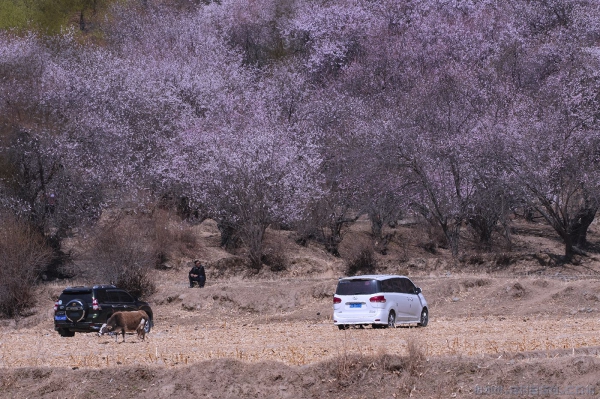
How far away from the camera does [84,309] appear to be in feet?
76.5

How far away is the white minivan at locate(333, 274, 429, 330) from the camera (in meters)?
22.5

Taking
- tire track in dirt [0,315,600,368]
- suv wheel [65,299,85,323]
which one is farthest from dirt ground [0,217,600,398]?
suv wheel [65,299,85,323]

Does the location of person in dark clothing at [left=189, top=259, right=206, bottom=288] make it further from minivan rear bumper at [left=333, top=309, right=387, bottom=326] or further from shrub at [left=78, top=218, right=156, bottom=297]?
minivan rear bumper at [left=333, top=309, right=387, bottom=326]

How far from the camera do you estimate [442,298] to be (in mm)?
30109

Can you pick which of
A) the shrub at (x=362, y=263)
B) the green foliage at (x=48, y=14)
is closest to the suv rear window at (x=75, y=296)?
the shrub at (x=362, y=263)

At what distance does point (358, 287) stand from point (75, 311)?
7744 millimetres

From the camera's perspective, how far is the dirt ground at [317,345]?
13625 mm

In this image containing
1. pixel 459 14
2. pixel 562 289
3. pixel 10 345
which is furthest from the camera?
pixel 459 14

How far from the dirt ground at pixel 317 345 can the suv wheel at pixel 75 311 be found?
70 cm

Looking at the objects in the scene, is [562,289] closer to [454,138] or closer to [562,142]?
[562,142]

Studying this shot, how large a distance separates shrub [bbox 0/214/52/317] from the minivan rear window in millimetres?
13671

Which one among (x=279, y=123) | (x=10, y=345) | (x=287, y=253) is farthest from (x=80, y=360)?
(x=279, y=123)

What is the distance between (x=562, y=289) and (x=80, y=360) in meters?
18.0

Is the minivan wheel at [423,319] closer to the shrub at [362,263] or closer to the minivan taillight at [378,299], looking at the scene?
the minivan taillight at [378,299]
